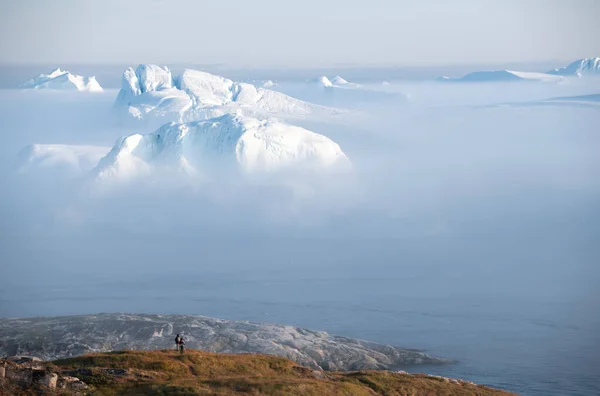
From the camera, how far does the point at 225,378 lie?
66.9 meters

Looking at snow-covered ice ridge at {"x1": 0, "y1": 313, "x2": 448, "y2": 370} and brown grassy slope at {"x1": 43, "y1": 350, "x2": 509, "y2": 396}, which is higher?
brown grassy slope at {"x1": 43, "y1": 350, "x2": 509, "y2": 396}

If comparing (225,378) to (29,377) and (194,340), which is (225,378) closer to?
(29,377)

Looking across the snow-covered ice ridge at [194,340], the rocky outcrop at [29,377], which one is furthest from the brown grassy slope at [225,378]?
the snow-covered ice ridge at [194,340]

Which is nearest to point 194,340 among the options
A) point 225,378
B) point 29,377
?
point 225,378

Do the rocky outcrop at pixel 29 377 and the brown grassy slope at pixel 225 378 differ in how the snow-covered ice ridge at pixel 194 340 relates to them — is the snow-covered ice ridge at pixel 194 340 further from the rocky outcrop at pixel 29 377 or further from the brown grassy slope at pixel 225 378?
the rocky outcrop at pixel 29 377

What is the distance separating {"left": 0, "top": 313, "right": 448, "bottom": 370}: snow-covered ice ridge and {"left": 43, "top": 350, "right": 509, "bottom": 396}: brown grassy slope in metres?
30.7

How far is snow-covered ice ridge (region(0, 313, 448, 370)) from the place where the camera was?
363 feet

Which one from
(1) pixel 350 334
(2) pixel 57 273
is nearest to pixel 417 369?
(1) pixel 350 334

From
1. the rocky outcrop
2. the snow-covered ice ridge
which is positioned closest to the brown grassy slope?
the rocky outcrop

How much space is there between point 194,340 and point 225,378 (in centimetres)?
4969

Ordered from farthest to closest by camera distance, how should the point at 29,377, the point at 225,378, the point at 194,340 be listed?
the point at 194,340
the point at 225,378
the point at 29,377

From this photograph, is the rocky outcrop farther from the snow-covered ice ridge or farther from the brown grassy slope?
the snow-covered ice ridge

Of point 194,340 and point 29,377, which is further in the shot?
point 194,340

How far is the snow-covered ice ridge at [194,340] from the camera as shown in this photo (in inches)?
4355
